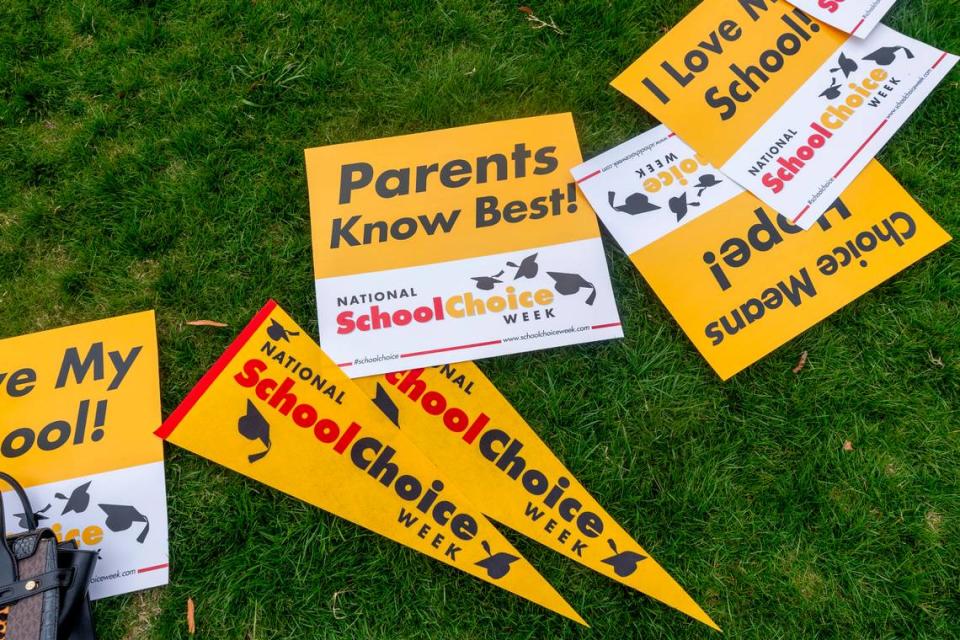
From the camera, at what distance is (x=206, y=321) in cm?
184

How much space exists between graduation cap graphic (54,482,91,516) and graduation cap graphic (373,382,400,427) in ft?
2.77

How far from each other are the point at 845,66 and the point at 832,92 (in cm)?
11

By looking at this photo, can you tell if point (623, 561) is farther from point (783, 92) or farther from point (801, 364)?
point (783, 92)

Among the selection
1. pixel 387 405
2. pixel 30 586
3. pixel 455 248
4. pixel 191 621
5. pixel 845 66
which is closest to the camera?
pixel 30 586

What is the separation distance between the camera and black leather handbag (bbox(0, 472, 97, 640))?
1443 mm

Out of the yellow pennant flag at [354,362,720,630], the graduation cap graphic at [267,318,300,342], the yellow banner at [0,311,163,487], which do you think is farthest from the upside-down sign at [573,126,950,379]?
the yellow banner at [0,311,163,487]

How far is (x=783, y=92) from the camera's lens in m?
1.97

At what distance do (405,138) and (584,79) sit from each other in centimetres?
63

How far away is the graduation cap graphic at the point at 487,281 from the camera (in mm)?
1849

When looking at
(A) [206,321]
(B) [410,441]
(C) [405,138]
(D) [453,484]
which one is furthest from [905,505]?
(A) [206,321]

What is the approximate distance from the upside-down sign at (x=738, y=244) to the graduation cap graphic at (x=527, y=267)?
0.26 m

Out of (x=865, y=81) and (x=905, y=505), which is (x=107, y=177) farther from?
(x=905, y=505)

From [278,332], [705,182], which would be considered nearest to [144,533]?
[278,332]

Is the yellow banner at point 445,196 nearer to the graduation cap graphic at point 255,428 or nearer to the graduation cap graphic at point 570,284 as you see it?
the graduation cap graphic at point 570,284
